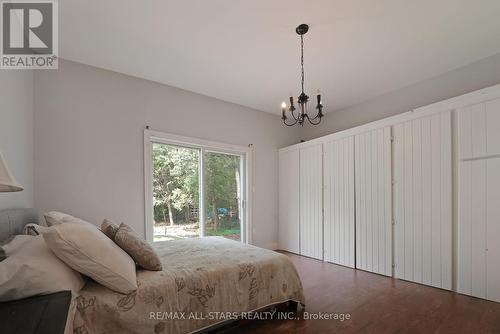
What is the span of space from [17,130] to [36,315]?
203 centimetres

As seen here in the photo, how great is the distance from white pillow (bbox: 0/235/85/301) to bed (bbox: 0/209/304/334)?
0.17 m

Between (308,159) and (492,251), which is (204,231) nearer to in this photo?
(308,159)

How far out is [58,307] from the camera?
1044 mm

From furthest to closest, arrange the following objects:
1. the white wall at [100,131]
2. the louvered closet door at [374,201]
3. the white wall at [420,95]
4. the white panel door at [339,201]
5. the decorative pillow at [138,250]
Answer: the white panel door at [339,201], the louvered closet door at [374,201], the white wall at [420,95], the white wall at [100,131], the decorative pillow at [138,250]

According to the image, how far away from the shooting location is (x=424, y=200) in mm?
2918

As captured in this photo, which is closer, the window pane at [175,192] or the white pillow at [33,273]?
the white pillow at [33,273]

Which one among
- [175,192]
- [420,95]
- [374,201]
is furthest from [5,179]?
[420,95]

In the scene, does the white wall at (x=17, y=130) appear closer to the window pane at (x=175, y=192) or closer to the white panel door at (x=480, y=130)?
the window pane at (x=175, y=192)

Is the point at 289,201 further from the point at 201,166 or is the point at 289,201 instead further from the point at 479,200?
the point at 479,200

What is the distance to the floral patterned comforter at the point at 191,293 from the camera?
Result: 1.37 m

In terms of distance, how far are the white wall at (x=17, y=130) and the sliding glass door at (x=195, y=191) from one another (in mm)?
1276

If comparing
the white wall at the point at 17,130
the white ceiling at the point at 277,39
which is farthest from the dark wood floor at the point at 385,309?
the white ceiling at the point at 277,39

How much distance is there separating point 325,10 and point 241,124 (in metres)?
2.53

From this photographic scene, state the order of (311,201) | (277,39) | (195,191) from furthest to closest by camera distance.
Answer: (311,201) → (195,191) → (277,39)
